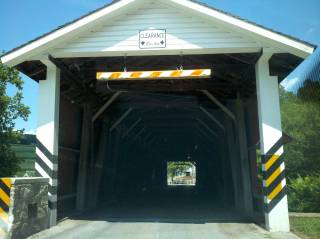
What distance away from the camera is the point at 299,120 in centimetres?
1449

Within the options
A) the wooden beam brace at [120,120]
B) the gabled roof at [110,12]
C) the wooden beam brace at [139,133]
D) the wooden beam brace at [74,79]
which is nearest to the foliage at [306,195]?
the gabled roof at [110,12]

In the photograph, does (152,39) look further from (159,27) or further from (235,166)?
(235,166)

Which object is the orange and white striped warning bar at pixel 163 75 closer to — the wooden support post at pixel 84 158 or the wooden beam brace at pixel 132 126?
the wooden support post at pixel 84 158

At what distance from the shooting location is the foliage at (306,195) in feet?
37.7

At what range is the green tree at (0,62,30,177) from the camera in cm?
1495

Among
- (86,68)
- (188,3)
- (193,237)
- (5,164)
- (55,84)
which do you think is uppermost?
(188,3)

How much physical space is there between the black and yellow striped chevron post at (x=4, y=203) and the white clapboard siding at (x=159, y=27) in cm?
291

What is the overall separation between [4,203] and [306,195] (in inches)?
350

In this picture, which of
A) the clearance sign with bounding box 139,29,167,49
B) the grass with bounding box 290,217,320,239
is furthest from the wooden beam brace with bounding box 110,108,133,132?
the grass with bounding box 290,217,320,239

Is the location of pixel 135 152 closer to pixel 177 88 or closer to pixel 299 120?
pixel 299 120

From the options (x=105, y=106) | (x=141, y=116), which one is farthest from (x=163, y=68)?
(x=141, y=116)

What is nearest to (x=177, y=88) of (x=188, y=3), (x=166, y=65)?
(x=166, y=65)

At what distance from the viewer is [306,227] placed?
24.1ft

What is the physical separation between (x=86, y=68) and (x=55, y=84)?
66.6 inches
